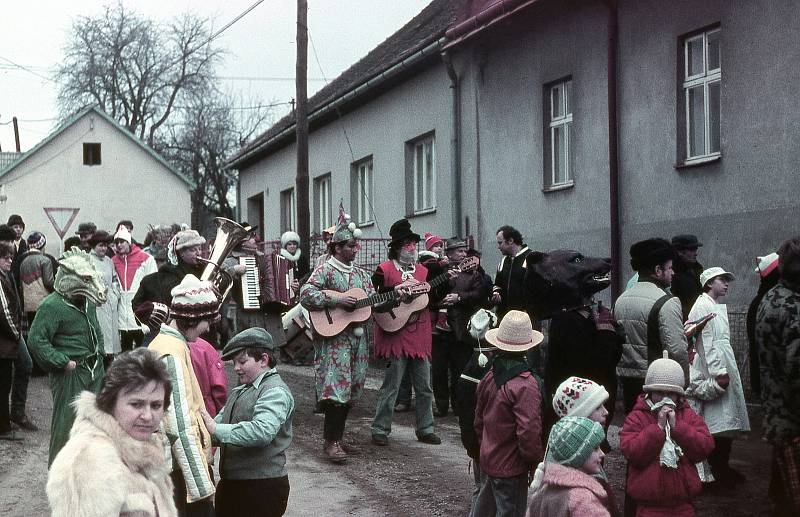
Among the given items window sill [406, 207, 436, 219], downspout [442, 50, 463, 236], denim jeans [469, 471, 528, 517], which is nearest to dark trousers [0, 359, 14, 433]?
denim jeans [469, 471, 528, 517]

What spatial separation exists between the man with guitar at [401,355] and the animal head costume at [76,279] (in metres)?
3.03

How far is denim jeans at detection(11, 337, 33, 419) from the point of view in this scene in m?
11.7

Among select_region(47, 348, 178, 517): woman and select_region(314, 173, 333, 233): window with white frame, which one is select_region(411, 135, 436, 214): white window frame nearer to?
select_region(314, 173, 333, 233): window with white frame

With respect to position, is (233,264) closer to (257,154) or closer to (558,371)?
(558,371)

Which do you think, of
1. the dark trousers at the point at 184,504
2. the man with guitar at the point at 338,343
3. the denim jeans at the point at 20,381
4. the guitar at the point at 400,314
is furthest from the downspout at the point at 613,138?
the dark trousers at the point at 184,504

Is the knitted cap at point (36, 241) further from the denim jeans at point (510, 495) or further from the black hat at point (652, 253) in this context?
the denim jeans at point (510, 495)

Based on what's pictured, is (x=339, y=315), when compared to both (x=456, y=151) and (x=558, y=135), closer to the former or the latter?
(x=558, y=135)

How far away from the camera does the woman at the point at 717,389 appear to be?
8.48 metres

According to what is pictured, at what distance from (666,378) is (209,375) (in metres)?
2.49

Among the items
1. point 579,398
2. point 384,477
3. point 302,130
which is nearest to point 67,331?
point 384,477

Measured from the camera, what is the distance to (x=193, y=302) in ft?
18.7

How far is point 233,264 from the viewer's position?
14.9 meters

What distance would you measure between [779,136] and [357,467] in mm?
5590

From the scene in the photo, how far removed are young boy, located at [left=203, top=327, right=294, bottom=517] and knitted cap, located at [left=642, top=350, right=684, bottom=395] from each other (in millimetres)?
2003
